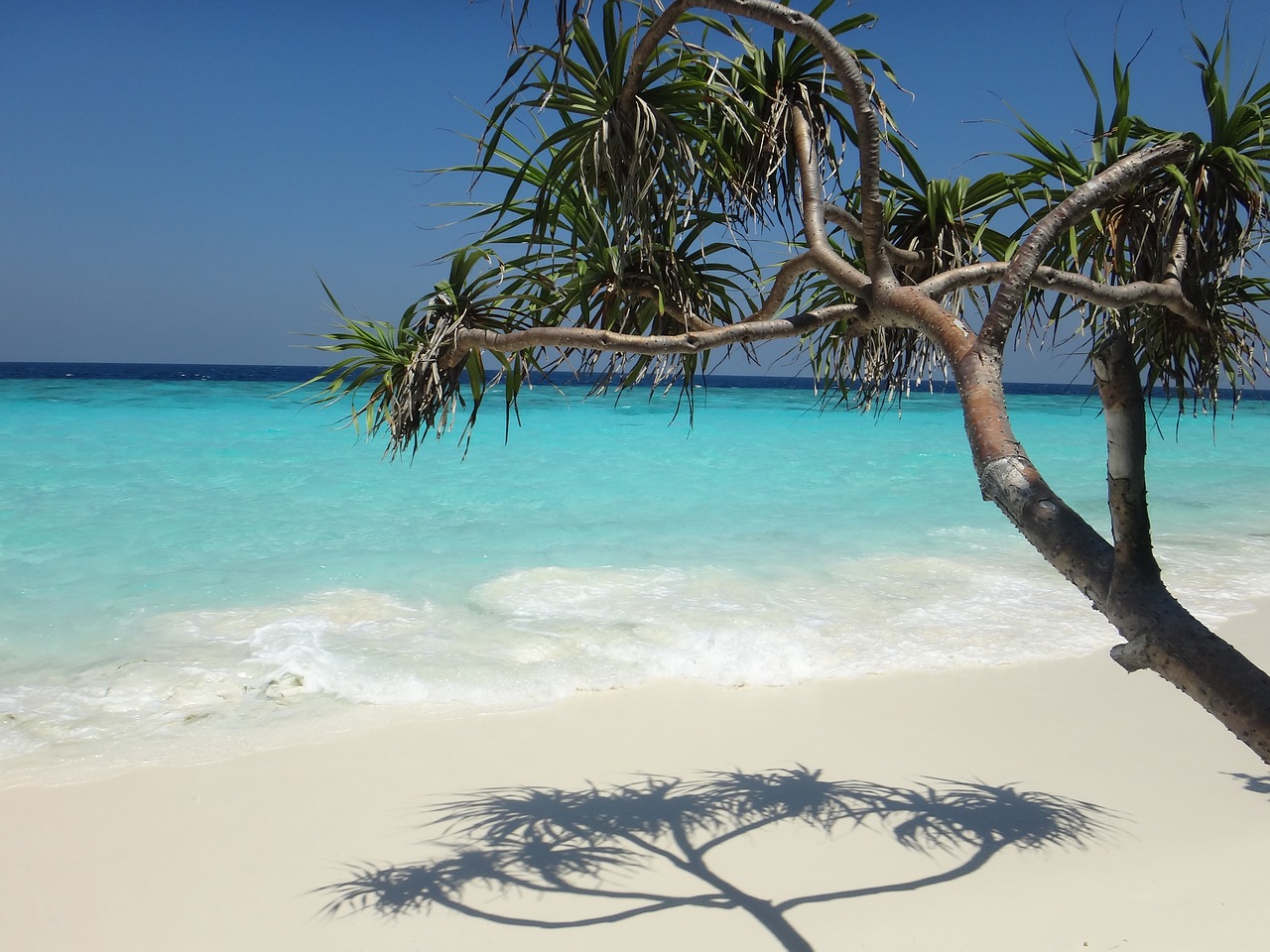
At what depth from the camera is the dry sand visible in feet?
9.57

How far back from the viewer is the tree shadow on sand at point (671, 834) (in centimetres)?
309

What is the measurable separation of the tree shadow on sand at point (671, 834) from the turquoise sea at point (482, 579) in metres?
1.31

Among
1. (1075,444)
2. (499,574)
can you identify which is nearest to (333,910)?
(499,574)

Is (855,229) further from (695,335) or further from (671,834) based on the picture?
(671,834)

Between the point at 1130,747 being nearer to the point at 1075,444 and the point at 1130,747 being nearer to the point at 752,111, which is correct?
the point at 752,111

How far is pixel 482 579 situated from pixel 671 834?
4888mm

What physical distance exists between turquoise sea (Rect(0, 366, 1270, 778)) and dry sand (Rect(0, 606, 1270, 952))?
1.63 ft

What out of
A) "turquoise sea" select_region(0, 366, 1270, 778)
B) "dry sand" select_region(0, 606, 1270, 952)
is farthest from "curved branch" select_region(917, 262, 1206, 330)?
"turquoise sea" select_region(0, 366, 1270, 778)

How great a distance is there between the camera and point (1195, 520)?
11.5m

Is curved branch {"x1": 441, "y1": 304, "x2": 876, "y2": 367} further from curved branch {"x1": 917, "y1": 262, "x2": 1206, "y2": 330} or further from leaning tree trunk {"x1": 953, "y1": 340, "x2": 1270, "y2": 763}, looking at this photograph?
leaning tree trunk {"x1": 953, "y1": 340, "x2": 1270, "y2": 763}

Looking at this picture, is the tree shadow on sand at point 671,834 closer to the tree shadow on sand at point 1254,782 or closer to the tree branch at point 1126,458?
the tree shadow on sand at point 1254,782

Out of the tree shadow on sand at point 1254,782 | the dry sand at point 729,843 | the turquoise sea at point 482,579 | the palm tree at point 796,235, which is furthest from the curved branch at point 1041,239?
the turquoise sea at point 482,579

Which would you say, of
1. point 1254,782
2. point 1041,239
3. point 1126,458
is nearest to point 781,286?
point 1041,239

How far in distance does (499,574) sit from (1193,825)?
5842mm
